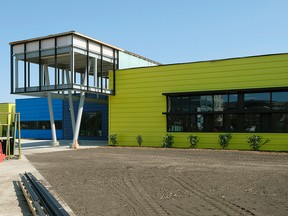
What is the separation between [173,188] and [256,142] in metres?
11.4

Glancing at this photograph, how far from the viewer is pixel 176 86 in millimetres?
21328

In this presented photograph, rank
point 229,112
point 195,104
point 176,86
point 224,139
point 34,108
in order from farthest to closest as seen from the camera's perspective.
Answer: point 34,108
point 176,86
point 195,104
point 229,112
point 224,139

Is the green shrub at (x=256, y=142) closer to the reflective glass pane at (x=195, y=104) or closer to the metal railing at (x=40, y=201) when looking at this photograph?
the reflective glass pane at (x=195, y=104)

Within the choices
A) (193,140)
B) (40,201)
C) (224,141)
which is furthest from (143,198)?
(193,140)

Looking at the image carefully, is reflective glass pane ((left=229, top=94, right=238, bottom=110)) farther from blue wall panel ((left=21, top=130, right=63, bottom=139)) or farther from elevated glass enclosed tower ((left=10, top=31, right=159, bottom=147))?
blue wall panel ((left=21, top=130, right=63, bottom=139))

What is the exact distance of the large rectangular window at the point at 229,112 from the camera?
17953mm

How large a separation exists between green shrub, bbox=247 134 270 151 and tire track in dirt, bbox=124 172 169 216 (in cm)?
1049

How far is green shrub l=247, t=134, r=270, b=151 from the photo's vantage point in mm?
18031

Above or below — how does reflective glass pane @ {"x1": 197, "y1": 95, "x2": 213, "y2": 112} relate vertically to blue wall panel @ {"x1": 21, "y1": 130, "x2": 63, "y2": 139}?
above

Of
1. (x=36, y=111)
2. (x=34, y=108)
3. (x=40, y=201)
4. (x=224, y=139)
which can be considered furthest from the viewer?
(x=34, y=108)

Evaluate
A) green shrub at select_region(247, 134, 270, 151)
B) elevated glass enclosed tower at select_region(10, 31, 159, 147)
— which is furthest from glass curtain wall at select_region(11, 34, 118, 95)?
green shrub at select_region(247, 134, 270, 151)

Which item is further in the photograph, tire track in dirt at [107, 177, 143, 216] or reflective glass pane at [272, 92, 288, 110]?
reflective glass pane at [272, 92, 288, 110]

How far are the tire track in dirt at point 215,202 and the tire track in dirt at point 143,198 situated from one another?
104 cm

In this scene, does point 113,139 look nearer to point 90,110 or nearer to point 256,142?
point 90,110
